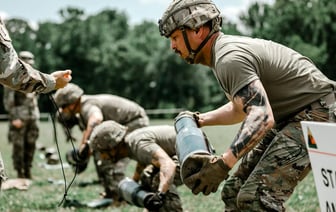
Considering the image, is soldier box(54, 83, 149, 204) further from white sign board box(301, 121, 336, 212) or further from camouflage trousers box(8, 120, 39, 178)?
white sign board box(301, 121, 336, 212)

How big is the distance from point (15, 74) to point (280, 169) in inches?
86.1

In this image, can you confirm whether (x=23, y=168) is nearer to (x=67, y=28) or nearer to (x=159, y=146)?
(x=159, y=146)

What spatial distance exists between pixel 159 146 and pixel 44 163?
877 cm

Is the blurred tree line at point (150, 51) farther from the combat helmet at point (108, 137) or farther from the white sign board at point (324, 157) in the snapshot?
the white sign board at point (324, 157)

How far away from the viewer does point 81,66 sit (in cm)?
7550

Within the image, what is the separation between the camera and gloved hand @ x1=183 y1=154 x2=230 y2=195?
406 cm

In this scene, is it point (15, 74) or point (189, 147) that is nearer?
point (189, 147)

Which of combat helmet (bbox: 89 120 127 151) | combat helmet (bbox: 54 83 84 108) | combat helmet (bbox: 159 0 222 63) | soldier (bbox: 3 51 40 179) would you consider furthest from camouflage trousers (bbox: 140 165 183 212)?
soldier (bbox: 3 51 40 179)

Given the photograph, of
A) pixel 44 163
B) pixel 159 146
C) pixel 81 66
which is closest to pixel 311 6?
pixel 81 66

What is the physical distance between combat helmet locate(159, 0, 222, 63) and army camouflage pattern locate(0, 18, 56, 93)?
1.21 metres

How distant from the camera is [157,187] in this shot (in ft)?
22.5

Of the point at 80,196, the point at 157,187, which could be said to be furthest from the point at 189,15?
the point at 80,196

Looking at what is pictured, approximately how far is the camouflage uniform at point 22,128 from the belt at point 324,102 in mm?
8435

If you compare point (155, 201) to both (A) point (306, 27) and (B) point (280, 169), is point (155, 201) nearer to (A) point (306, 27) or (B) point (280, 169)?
(B) point (280, 169)
